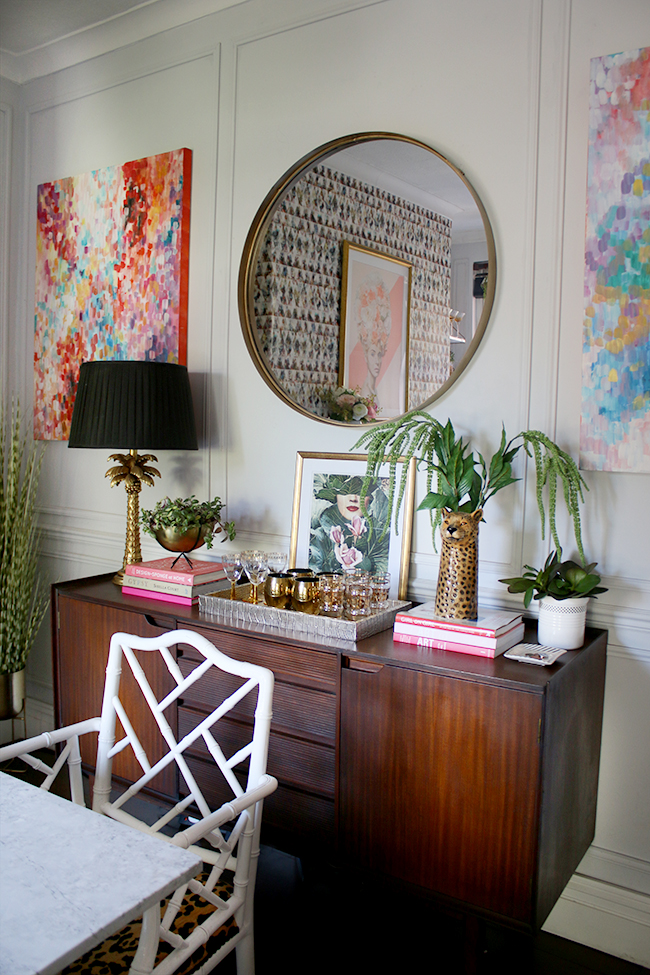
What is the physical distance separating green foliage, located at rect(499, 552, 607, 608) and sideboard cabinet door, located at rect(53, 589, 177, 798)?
40.2 inches

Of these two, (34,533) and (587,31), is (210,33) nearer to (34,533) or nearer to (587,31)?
(587,31)

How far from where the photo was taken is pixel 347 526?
2.40 metres

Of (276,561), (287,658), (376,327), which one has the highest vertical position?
(376,327)

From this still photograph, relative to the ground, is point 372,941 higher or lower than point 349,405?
lower

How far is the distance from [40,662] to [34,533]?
0.59m

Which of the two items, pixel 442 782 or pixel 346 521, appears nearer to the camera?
pixel 442 782

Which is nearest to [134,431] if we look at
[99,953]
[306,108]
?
[306,108]

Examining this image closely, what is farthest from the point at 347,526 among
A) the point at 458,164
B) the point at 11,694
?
the point at 11,694

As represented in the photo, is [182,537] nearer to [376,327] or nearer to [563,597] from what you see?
[376,327]

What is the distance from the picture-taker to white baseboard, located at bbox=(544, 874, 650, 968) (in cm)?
199

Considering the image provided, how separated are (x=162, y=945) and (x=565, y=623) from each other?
113 centimetres

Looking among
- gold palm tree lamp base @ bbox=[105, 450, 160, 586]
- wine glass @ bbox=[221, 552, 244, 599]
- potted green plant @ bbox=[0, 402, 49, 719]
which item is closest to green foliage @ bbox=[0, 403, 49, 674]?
potted green plant @ bbox=[0, 402, 49, 719]

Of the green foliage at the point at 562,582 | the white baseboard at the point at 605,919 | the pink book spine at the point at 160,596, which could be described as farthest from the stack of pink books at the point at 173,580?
the white baseboard at the point at 605,919

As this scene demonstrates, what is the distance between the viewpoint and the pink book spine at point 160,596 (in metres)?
2.35
